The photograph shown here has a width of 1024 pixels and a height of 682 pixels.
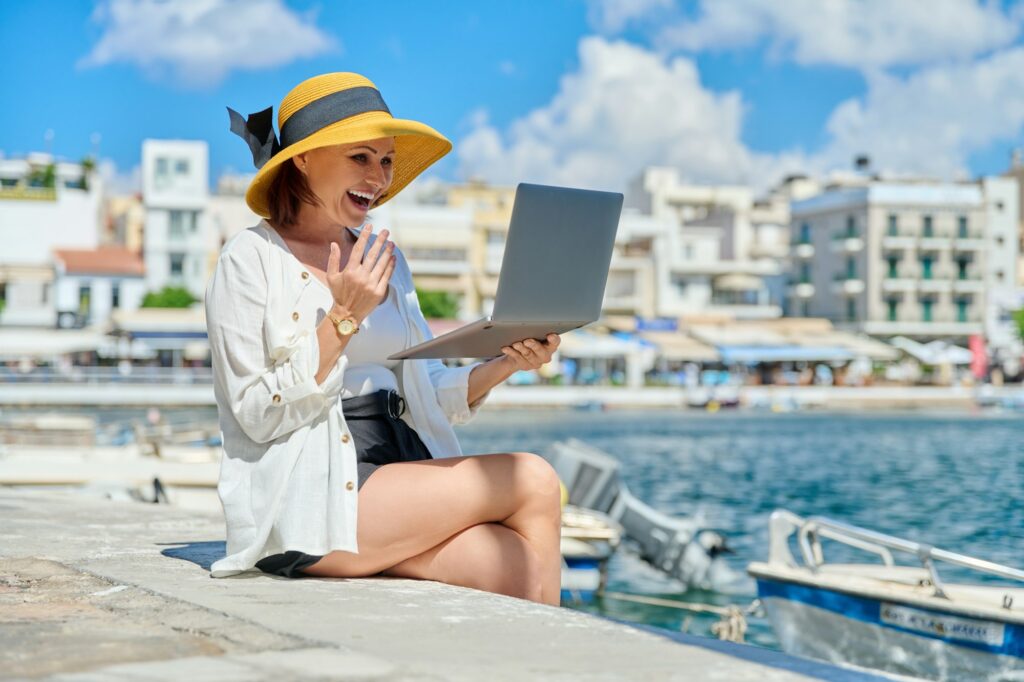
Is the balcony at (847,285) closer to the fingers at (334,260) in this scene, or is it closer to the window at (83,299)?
the window at (83,299)

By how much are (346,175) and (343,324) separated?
51 centimetres

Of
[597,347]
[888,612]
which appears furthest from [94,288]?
[888,612]

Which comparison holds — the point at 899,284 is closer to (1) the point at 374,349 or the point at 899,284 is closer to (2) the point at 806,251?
(2) the point at 806,251

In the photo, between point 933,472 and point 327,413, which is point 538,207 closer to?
point 327,413

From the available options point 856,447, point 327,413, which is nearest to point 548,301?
point 327,413

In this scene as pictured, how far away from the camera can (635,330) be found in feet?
218

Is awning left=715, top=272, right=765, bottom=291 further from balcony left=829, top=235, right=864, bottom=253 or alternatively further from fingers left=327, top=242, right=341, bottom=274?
fingers left=327, top=242, right=341, bottom=274

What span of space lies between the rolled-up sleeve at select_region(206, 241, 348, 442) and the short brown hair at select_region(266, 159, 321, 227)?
22cm

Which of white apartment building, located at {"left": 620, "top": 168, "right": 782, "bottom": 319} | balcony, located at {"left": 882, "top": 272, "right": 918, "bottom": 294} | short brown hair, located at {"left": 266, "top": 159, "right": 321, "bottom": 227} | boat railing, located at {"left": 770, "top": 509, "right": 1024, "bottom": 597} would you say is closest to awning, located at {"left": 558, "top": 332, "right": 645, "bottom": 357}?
white apartment building, located at {"left": 620, "top": 168, "right": 782, "bottom": 319}

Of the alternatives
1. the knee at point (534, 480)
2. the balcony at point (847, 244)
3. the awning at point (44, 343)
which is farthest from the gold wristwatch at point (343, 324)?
the balcony at point (847, 244)

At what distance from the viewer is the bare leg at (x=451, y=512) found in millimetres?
3453

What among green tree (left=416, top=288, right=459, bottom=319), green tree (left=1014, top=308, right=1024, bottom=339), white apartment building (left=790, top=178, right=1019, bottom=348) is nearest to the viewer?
green tree (left=416, top=288, right=459, bottom=319)

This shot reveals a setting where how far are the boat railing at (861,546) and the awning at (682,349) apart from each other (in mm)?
50500

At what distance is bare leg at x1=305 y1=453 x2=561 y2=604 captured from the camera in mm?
3453
